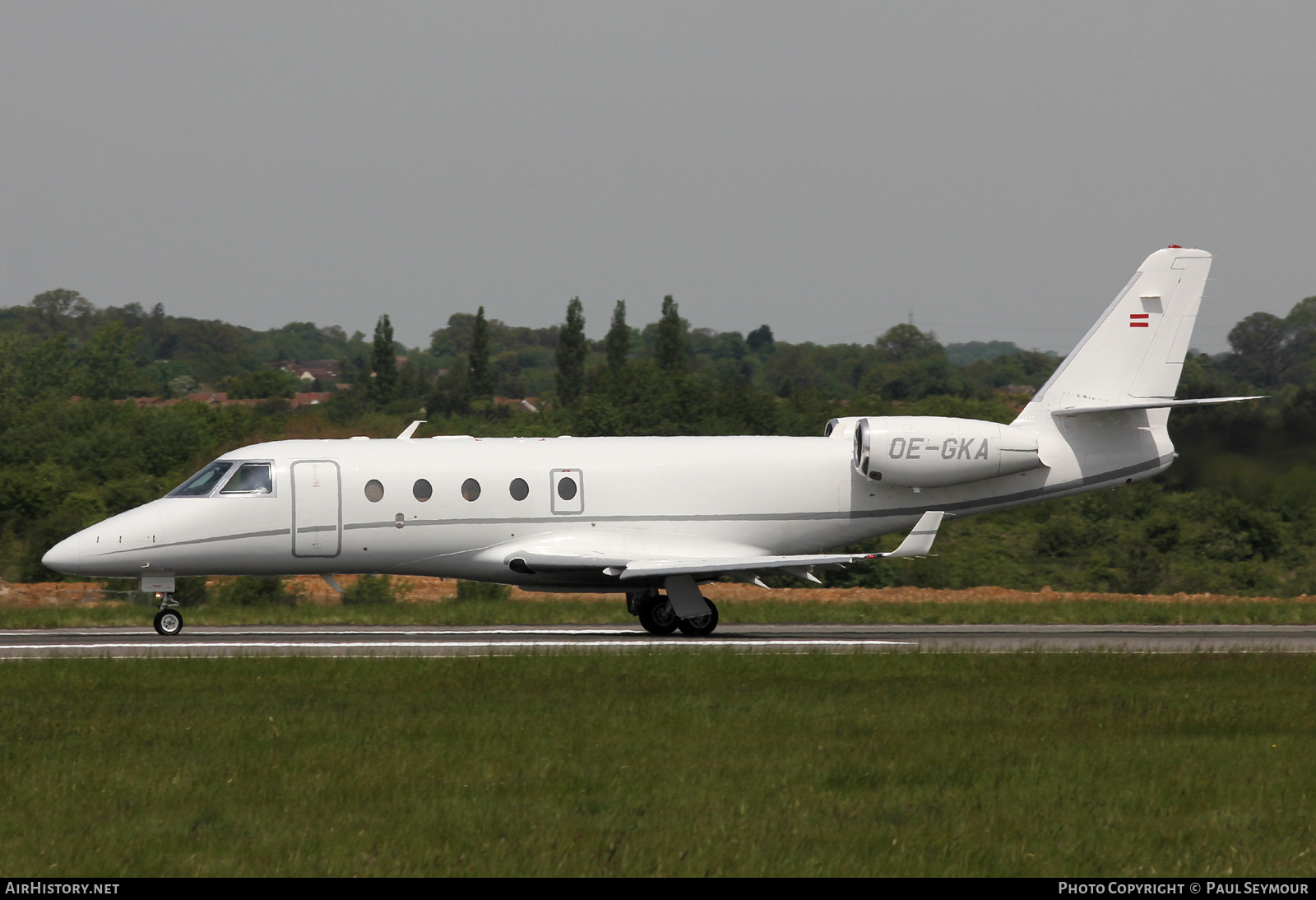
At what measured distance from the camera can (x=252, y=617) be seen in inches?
1094

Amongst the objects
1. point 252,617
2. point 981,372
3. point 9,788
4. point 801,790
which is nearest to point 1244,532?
point 252,617

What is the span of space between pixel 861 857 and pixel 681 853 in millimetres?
1081

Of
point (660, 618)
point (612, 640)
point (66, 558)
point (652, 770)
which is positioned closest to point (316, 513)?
point (66, 558)

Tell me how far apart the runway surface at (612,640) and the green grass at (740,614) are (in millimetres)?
1023

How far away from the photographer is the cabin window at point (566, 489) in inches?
925

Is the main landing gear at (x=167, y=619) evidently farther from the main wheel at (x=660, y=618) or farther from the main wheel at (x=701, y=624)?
the main wheel at (x=701, y=624)

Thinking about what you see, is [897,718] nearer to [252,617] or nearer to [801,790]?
[801,790]

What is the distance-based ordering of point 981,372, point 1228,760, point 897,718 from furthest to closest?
1. point 981,372
2. point 897,718
3. point 1228,760

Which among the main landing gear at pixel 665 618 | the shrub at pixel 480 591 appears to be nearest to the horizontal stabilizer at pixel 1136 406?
the main landing gear at pixel 665 618

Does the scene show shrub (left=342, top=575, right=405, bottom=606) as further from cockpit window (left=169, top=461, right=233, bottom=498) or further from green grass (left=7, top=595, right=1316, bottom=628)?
cockpit window (left=169, top=461, right=233, bottom=498)

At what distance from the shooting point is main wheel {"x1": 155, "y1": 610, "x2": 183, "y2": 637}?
76.1 ft

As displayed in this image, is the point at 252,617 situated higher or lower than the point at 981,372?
lower

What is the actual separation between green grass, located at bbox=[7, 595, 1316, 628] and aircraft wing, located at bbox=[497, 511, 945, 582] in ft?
14.5

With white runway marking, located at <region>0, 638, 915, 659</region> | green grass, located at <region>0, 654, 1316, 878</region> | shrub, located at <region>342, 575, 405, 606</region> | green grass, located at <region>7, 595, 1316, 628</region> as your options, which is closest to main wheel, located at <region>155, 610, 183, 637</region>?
white runway marking, located at <region>0, 638, 915, 659</region>
